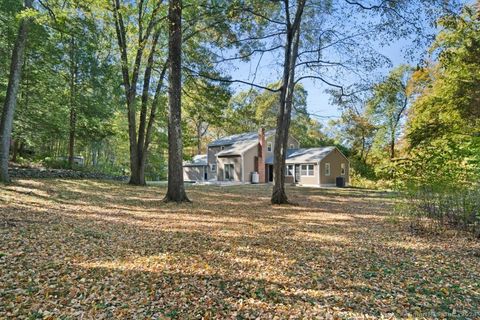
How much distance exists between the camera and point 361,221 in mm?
8352

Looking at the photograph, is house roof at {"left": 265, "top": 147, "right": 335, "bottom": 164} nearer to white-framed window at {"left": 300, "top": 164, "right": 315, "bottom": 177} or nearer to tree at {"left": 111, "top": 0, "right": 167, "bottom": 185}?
white-framed window at {"left": 300, "top": 164, "right": 315, "bottom": 177}

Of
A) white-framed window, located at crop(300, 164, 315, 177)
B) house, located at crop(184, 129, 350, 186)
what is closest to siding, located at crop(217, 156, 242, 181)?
house, located at crop(184, 129, 350, 186)

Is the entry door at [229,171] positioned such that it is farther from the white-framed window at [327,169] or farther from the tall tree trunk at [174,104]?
the tall tree trunk at [174,104]

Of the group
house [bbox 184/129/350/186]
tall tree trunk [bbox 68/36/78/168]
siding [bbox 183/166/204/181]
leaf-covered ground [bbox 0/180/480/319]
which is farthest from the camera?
siding [bbox 183/166/204/181]

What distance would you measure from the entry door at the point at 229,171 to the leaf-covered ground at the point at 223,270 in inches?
819

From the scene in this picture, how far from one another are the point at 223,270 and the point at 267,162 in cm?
2455

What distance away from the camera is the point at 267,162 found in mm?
28438

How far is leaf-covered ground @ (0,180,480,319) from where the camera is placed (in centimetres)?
309

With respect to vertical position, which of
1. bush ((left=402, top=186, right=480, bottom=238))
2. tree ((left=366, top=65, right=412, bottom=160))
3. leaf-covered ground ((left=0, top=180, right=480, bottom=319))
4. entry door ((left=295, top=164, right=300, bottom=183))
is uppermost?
tree ((left=366, top=65, right=412, bottom=160))

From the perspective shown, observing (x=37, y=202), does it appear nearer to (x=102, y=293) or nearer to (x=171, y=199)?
(x=171, y=199)

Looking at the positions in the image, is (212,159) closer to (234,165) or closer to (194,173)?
(194,173)

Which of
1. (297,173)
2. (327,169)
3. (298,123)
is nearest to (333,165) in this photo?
(327,169)

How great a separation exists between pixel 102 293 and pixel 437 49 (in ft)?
35.4

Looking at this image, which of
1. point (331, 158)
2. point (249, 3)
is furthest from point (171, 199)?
point (331, 158)
